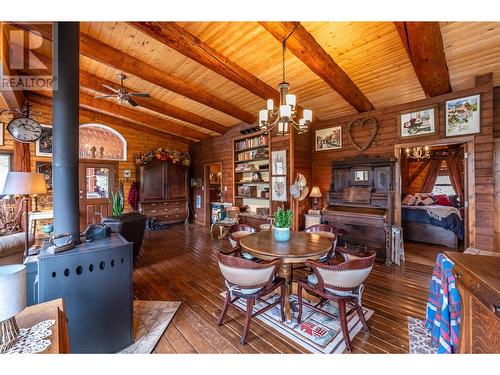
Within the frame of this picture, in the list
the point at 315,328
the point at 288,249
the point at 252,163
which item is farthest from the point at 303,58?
the point at 252,163

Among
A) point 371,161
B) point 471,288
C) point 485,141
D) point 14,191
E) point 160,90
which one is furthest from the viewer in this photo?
point 160,90

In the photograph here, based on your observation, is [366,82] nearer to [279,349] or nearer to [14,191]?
[279,349]

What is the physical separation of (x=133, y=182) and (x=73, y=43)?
5947 millimetres

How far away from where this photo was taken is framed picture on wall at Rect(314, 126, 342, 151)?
487 cm

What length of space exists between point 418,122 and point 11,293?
208 inches

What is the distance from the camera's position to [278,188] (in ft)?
16.9

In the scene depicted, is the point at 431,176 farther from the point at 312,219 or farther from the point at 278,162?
the point at 278,162

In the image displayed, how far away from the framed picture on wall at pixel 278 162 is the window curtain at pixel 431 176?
5.31 m

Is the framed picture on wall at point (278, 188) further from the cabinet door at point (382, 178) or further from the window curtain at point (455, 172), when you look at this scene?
the window curtain at point (455, 172)

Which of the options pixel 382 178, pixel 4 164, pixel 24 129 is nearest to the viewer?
pixel 382 178

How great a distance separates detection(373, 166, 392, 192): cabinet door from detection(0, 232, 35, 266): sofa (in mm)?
5814

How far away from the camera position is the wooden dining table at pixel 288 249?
2.06 meters

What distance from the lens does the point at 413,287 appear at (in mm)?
2928

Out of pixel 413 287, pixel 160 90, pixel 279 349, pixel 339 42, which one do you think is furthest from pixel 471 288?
pixel 160 90
